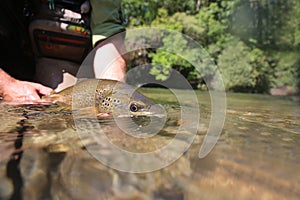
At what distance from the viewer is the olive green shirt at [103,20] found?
2152 mm

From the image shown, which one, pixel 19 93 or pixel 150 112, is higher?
pixel 19 93

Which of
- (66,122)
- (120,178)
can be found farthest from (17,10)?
(120,178)

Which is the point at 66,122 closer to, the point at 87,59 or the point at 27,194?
the point at 27,194

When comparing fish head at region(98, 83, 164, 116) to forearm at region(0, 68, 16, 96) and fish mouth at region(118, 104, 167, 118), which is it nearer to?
fish mouth at region(118, 104, 167, 118)

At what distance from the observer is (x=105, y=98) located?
1499 millimetres

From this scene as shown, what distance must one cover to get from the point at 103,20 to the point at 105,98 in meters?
0.92

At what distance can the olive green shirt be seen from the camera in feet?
7.06

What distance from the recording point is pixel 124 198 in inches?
17.4

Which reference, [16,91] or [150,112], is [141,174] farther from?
[16,91]

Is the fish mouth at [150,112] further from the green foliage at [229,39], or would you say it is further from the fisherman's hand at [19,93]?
the green foliage at [229,39]

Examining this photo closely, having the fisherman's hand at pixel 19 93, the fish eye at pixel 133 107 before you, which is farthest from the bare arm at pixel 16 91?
the fish eye at pixel 133 107

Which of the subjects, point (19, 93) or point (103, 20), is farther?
point (103, 20)

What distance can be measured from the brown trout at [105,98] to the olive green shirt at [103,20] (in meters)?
0.62

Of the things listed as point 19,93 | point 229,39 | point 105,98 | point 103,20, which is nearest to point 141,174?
point 105,98
